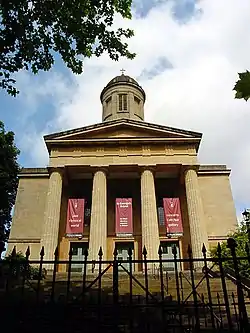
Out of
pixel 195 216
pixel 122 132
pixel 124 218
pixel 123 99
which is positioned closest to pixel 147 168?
pixel 122 132

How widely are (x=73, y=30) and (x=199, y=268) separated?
1658 cm

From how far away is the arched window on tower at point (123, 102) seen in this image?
35.5 meters

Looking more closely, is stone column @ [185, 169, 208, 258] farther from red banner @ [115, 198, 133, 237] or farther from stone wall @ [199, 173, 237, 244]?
red banner @ [115, 198, 133, 237]

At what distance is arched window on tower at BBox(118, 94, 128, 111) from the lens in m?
35.5

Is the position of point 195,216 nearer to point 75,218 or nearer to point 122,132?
point 75,218

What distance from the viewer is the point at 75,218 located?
26.0 meters

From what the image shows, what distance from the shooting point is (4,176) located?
30.6 meters

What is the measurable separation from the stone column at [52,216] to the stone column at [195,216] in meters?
9.04

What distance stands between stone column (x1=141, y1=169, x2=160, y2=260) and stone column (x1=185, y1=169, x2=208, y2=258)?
238 cm

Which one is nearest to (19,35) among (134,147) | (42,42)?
(42,42)

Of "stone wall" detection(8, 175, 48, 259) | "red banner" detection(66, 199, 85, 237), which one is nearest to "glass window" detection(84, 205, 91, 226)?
"red banner" detection(66, 199, 85, 237)

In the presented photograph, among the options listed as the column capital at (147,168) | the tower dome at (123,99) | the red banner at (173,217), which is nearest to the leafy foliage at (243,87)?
the red banner at (173,217)

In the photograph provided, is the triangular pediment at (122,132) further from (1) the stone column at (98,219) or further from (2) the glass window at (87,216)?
(2) the glass window at (87,216)

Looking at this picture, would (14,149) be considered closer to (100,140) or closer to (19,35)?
(100,140)
